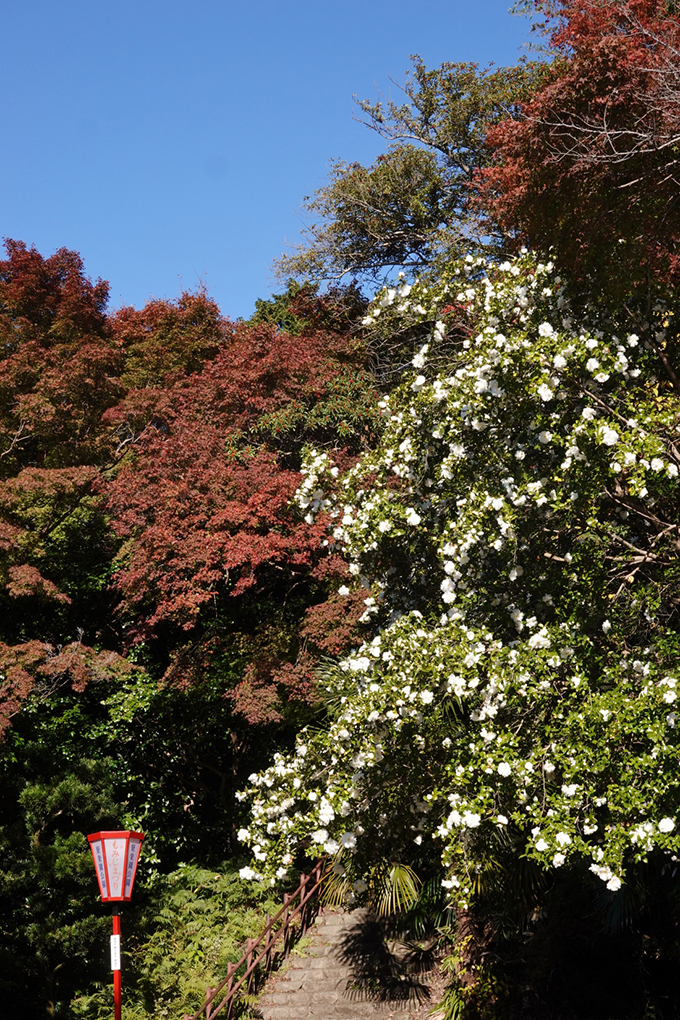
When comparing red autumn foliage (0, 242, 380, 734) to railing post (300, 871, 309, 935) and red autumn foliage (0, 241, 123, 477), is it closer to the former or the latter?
red autumn foliage (0, 241, 123, 477)

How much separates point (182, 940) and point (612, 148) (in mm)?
10616

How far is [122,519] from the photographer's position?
A: 506 inches

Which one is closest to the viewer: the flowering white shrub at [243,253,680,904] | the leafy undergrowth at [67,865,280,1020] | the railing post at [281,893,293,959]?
the flowering white shrub at [243,253,680,904]

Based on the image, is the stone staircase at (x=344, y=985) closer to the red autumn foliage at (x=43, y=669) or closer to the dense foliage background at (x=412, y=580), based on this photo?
the dense foliage background at (x=412, y=580)

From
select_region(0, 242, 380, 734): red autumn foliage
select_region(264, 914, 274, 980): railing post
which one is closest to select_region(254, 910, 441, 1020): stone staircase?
select_region(264, 914, 274, 980): railing post

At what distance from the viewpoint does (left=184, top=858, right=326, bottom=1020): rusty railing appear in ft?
30.6

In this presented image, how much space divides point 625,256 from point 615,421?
1.81 m

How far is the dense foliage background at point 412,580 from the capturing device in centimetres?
621

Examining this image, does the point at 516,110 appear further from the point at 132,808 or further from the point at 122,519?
the point at 132,808

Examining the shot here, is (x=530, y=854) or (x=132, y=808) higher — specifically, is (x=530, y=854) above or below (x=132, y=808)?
below

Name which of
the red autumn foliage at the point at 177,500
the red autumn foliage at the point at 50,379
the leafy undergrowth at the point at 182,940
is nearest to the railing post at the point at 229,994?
the leafy undergrowth at the point at 182,940

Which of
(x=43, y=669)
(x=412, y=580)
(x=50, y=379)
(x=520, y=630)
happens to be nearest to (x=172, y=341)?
(x=50, y=379)

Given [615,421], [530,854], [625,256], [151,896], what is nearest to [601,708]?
[530,854]

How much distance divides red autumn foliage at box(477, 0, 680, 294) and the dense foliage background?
4cm
